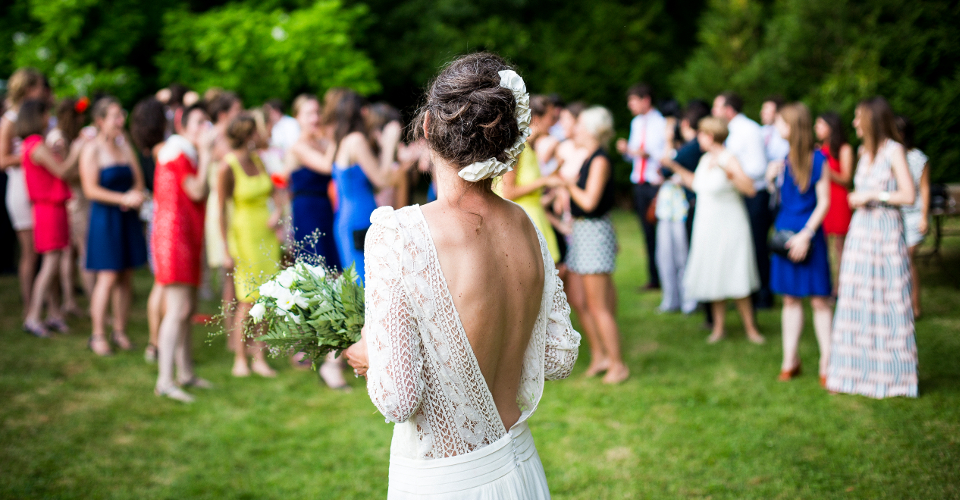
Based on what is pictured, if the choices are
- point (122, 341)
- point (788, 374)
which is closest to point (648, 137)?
point (788, 374)

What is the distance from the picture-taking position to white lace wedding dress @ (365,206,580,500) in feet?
5.80

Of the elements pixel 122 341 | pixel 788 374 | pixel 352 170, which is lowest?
pixel 788 374

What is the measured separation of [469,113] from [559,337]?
761 mm

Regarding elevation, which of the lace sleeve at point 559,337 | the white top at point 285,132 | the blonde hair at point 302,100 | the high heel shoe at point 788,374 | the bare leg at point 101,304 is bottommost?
the high heel shoe at point 788,374

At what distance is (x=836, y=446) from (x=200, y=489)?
3.58m

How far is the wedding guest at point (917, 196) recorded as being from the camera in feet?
19.5

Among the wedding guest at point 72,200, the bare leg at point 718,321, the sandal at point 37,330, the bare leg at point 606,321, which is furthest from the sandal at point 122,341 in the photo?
the bare leg at point 718,321

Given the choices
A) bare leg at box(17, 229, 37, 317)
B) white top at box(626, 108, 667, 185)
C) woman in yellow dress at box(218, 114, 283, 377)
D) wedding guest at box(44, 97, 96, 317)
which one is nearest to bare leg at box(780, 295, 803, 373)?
white top at box(626, 108, 667, 185)

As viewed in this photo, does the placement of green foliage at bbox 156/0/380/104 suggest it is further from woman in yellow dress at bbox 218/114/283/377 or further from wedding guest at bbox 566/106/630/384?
wedding guest at bbox 566/106/630/384

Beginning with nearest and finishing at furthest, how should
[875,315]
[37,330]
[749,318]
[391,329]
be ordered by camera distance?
[391,329], [875,315], [749,318], [37,330]

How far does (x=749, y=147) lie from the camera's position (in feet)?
23.5

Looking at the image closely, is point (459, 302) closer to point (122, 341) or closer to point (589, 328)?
point (589, 328)

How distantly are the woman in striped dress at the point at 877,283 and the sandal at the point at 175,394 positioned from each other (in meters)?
4.61

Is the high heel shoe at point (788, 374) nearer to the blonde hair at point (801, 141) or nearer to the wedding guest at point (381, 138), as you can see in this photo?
the blonde hair at point (801, 141)
